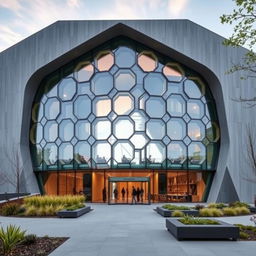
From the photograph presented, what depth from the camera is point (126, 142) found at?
1362 inches

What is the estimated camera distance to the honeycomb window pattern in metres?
34.8

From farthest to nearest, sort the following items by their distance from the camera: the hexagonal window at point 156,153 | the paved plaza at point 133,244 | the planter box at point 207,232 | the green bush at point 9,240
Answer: the hexagonal window at point 156,153 → the planter box at point 207,232 → the paved plaza at point 133,244 → the green bush at point 9,240

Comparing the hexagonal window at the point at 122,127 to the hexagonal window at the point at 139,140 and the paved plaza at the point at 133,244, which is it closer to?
the hexagonal window at the point at 139,140

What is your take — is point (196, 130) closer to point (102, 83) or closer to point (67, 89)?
point (102, 83)

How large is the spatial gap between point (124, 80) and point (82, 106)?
14.9ft

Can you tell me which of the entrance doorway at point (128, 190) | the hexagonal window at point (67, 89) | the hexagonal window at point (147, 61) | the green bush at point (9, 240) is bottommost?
the entrance doorway at point (128, 190)

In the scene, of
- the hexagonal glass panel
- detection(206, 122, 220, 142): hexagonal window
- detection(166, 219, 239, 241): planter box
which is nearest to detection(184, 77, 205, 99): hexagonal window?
detection(206, 122, 220, 142): hexagonal window

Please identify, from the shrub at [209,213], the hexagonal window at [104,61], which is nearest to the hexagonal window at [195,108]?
the hexagonal window at [104,61]

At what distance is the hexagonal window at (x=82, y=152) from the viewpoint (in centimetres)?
3522

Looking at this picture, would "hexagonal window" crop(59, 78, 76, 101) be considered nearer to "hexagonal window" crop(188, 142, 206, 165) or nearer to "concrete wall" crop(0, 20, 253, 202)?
"concrete wall" crop(0, 20, 253, 202)

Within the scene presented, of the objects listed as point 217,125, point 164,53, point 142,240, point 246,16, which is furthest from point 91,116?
point 246,16

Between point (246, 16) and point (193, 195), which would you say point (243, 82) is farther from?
point (246, 16)

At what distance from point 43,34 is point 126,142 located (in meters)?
12.6

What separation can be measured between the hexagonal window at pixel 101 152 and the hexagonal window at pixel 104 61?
7157 mm
